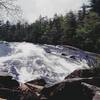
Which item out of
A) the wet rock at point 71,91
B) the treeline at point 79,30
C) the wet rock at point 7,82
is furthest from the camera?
the treeline at point 79,30

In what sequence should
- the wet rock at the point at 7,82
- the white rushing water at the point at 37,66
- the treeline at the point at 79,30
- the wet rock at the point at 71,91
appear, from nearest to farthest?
1. the wet rock at the point at 71,91
2. the wet rock at the point at 7,82
3. the white rushing water at the point at 37,66
4. the treeline at the point at 79,30

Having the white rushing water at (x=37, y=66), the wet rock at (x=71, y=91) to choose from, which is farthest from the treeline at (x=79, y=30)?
the wet rock at (x=71, y=91)

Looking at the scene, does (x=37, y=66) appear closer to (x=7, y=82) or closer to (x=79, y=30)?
(x=7, y=82)

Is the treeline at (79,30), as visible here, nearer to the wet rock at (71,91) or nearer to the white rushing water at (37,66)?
the white rushing water at (37,66)

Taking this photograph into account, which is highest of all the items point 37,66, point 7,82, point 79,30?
point 79,30

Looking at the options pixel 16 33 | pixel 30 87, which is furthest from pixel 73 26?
pixel 16 33

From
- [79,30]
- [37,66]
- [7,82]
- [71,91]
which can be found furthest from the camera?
[79,30]

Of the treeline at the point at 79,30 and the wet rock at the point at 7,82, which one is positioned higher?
the treeline at the point at 79,30

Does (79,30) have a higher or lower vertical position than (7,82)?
higher

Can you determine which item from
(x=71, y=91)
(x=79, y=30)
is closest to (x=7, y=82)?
(x=71, y=91)

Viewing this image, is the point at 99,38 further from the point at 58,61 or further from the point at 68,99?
the point at 68,99

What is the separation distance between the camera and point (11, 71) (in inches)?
1140

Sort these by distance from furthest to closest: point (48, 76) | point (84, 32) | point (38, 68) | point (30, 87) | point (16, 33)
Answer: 1. point (16, 33)
2. point (84, 32)
3. point (38, 68)
4. point (48, 76)
5. point (30, 87)

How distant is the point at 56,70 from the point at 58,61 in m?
4.81
